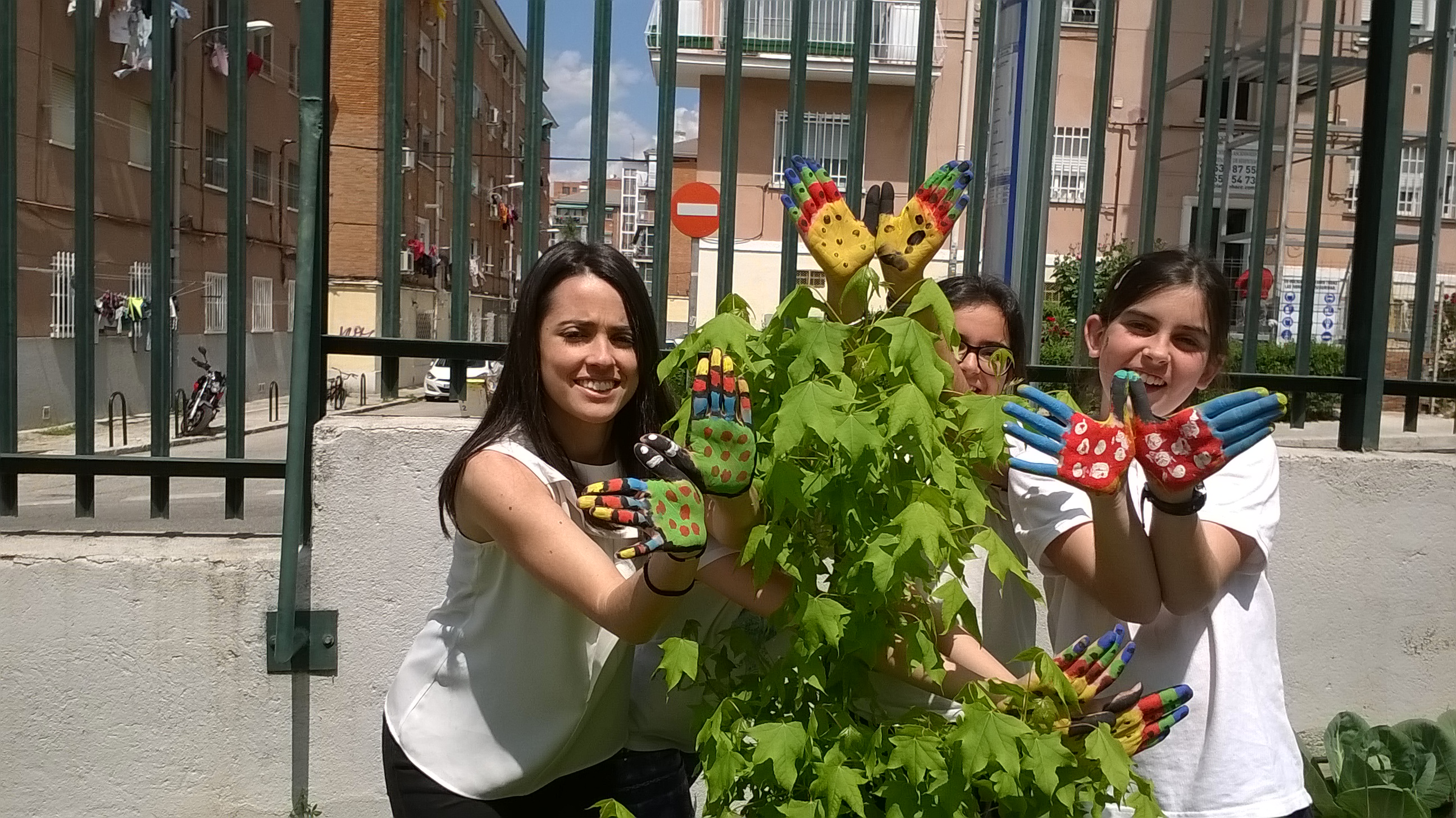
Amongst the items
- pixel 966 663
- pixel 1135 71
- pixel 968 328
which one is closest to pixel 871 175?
pixel 968 328

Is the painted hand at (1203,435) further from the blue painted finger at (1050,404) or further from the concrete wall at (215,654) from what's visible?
the concrete wall at (215,654)

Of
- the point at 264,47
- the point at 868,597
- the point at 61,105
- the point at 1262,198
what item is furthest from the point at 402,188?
the point at 264,47

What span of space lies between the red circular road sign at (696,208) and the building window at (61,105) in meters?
14.8

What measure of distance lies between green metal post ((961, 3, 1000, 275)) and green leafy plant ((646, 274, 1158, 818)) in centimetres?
151

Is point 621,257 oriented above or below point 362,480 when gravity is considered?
above

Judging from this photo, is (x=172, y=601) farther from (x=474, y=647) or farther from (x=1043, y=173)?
(x=1043, y=173)

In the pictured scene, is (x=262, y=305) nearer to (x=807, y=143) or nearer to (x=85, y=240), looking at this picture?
(x=807, y=143)

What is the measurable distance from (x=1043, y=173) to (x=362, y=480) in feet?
6.70

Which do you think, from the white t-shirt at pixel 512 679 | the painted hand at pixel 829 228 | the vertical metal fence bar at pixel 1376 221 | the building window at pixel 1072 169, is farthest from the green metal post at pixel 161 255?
the building window at pixel 1072 169

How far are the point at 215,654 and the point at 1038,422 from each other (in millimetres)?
2344

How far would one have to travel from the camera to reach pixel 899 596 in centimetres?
163

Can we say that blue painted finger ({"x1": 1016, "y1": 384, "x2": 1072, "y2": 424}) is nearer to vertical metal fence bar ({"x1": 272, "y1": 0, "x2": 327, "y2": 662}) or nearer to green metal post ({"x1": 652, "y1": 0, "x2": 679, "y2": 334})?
green metal post ({"x1": 652, "y1": 0, "x2": 679, "y2": 334})

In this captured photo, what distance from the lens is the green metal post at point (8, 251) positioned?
300 centimetres

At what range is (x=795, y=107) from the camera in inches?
122
